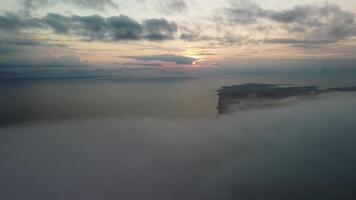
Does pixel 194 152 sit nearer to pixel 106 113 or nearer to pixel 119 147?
pixel 119 147

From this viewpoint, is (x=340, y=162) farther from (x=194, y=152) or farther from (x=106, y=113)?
(x=106, y=113)

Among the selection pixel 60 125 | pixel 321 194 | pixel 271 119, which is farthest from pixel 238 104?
pixel 321 194

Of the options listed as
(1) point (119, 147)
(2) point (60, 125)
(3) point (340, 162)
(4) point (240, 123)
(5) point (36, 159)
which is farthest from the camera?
(2) point (60, 125)

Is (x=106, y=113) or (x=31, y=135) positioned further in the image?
(x=106, y=113)

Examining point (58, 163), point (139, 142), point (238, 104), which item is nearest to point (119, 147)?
point (139, 142)

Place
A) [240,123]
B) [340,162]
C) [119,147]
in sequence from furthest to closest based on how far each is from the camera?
1. [240,123]
2. [119,147]
3. [340,162]

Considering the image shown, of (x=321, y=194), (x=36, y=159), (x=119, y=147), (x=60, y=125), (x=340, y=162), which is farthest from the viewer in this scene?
(x=60, y=125)
